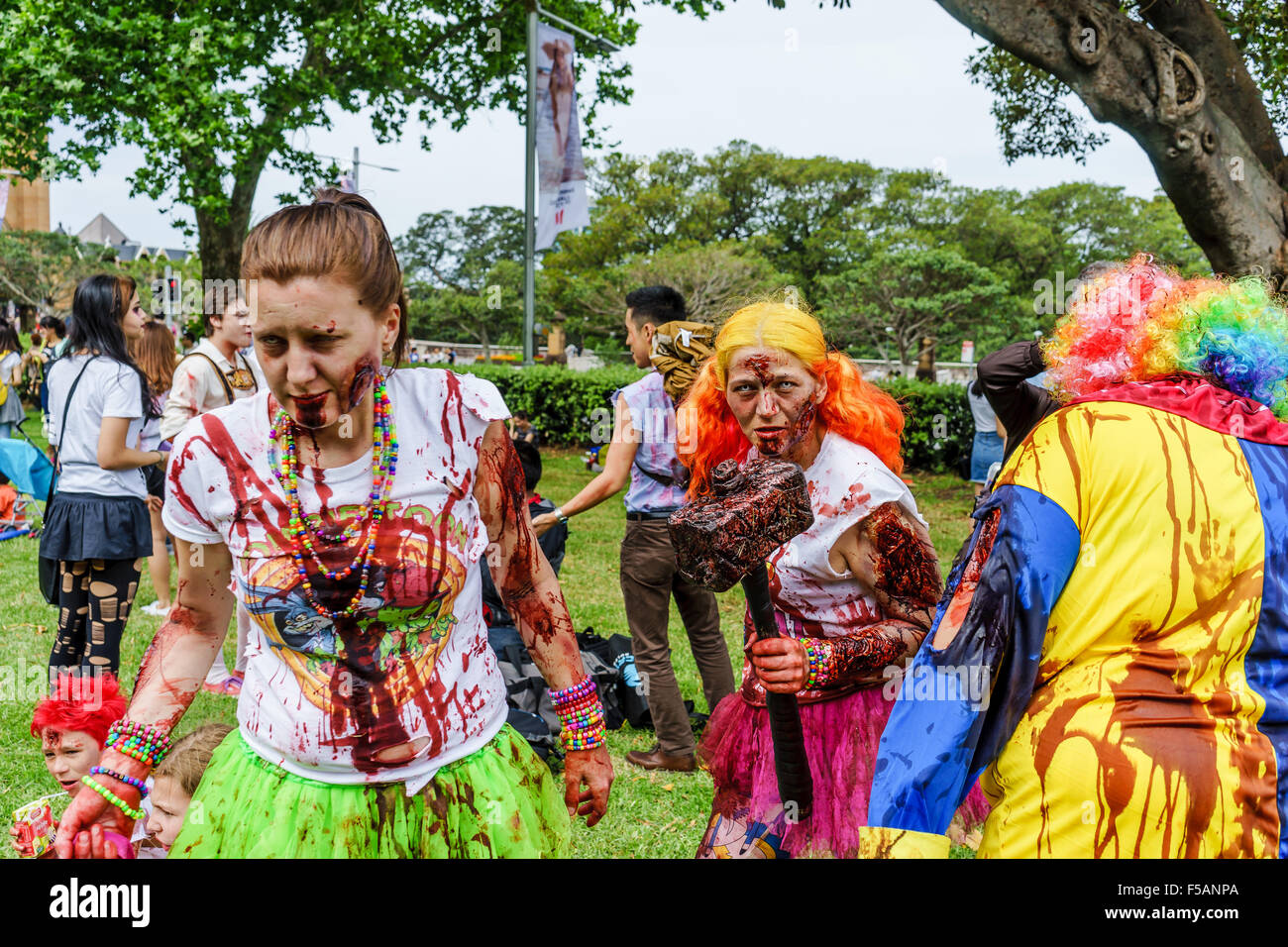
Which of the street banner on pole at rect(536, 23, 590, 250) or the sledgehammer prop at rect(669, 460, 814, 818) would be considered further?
the street banner on pole at rect(536, 23, 590, 250)

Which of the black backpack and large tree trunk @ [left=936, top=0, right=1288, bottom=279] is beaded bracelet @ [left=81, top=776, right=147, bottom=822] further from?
large tree trunk @ [left=936, top=0, right=1288, bottom=279]

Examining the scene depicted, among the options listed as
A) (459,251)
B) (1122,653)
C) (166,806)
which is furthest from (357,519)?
(459,251)

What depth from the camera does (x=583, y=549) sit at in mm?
9781

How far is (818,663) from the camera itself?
92.4 inches

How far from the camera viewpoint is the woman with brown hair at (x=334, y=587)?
1.79 meters

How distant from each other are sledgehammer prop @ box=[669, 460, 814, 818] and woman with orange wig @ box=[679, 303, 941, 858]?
0.40 meters

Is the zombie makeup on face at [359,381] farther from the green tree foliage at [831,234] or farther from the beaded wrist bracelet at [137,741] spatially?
the green tree foliage at [831,234]

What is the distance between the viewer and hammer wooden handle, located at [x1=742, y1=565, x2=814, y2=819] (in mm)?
2123

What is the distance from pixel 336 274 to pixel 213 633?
804 mm

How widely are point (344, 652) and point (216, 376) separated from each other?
159 inches

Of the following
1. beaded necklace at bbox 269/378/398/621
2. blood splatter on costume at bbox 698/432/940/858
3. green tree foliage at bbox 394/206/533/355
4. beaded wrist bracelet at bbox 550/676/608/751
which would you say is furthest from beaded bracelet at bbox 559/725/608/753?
green tree foliage at bbox 394/206/533/355

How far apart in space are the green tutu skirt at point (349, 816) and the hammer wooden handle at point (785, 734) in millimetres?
596

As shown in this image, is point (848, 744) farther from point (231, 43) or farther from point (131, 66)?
point (131, 66)
